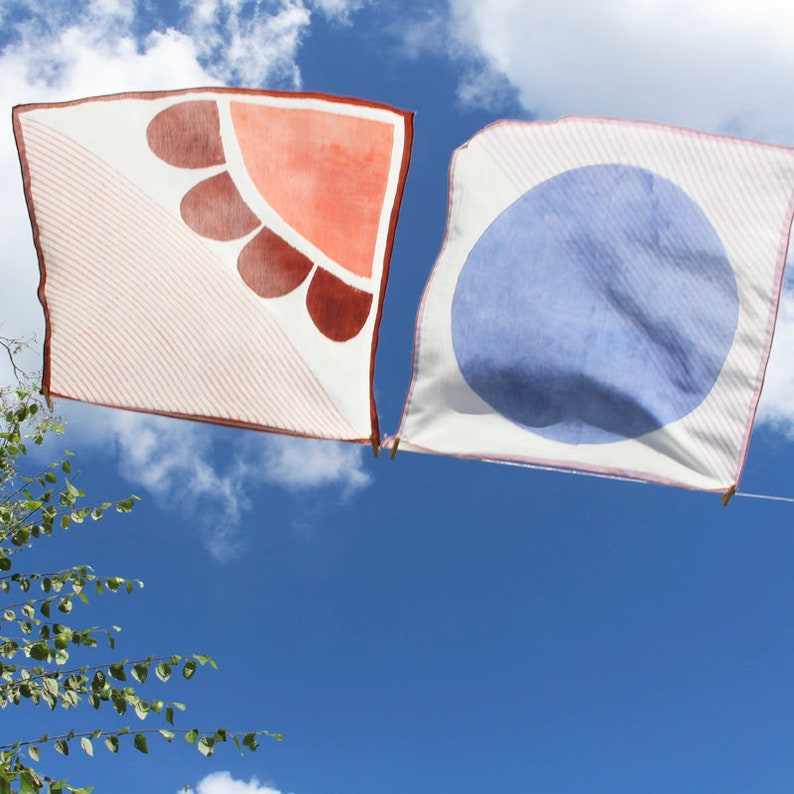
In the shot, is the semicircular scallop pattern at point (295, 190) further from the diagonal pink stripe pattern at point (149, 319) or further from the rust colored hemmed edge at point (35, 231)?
the rust colored hemmed edge at point (35, 231)

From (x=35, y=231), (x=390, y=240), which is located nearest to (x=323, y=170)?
(x=390, y=240)

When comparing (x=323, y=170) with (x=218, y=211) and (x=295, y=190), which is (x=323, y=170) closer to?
(x=295, y=190)

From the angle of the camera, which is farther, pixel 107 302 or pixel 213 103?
pixel 213 103

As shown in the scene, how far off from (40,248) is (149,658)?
390 cm

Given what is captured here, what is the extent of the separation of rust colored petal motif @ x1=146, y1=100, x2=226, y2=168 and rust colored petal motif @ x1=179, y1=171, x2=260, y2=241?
272 mm

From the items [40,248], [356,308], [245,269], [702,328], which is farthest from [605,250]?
[40,248]

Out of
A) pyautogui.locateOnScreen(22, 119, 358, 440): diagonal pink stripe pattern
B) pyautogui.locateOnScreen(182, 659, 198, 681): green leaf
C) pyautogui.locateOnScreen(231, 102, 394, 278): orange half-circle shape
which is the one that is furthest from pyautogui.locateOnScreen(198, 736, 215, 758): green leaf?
pyautogui.locateOnScreen(231, 102, 394, 278): orange half-circle shape

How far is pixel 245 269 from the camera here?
29.8 feet

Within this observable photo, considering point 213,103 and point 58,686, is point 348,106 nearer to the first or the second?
point 213,103

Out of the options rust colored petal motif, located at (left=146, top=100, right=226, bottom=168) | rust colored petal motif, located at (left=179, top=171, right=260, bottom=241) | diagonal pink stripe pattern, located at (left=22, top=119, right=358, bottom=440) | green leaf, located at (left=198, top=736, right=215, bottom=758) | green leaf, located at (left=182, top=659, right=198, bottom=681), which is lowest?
green leaf, located at (left=198, top=736, right=215, bottom=758)

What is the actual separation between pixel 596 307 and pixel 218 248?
364cm

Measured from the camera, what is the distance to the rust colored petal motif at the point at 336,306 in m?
8.98

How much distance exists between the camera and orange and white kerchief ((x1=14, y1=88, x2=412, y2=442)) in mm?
8617

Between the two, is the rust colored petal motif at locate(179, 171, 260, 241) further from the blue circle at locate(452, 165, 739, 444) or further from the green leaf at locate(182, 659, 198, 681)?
the green leaf at locate(182, 659, 198, 681)
